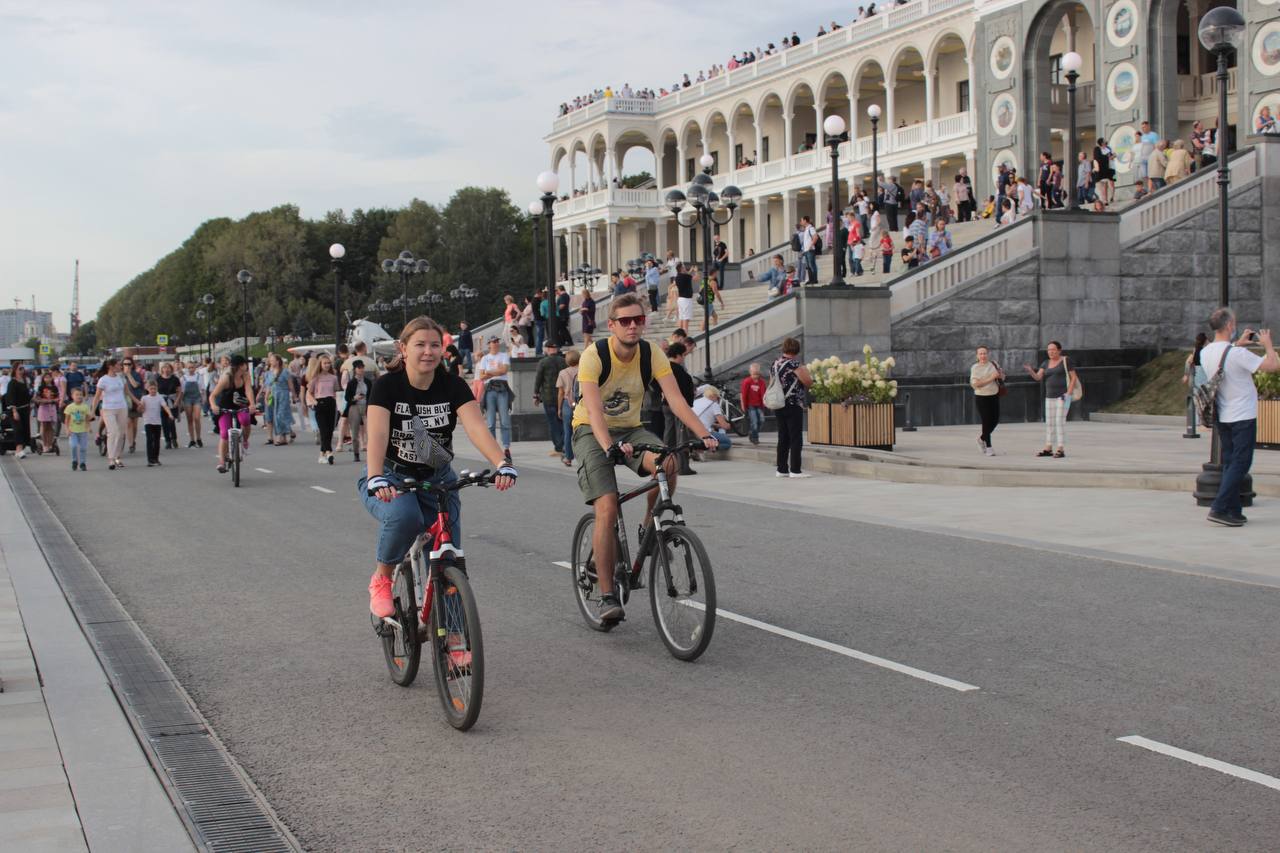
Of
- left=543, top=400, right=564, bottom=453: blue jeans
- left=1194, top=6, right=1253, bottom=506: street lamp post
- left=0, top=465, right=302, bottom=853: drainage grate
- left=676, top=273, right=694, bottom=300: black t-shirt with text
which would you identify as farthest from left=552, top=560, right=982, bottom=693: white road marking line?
left=676, top=273, right=694, bottom=300: black t-shirt with text

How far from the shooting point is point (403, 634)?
6402mm

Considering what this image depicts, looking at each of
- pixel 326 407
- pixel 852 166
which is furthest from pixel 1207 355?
pixel 852 166

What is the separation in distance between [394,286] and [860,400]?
75.5 m

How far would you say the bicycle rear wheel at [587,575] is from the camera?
7773 millimetres

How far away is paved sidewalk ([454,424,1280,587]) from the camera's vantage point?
10.5 m

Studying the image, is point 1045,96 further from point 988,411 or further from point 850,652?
point 850,652

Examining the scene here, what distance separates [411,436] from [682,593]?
1.72 m

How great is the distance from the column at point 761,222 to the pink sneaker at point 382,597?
5934cm

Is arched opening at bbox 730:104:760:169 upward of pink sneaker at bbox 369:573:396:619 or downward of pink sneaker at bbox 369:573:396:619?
upward

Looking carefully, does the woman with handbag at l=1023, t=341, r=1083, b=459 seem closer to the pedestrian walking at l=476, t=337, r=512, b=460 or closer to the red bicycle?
the pedestrian walking at l=476, t=337, r=512, b=460

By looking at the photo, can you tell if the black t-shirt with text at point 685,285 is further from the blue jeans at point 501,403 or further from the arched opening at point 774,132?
the arched opening at point 774,132

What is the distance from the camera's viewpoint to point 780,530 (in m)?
12.5

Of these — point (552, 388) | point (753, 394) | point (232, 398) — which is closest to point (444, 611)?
point (232, 398)

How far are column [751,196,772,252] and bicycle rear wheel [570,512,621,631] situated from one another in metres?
57.7
